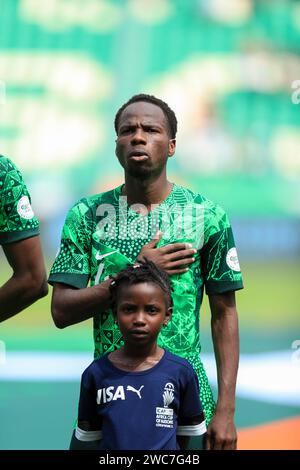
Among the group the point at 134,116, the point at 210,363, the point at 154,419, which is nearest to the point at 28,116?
the point at 210,363

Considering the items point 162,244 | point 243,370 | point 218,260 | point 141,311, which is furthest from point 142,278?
point 243,370

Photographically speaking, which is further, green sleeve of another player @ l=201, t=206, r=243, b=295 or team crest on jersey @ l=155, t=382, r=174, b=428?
green sleeve of another player @ l=201, t=206, r=243, b=295

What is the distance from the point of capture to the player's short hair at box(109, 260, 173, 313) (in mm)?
2480

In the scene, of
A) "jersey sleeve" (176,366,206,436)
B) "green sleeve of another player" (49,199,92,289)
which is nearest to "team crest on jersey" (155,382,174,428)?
"jersey sleeve" (176,366,206,436)

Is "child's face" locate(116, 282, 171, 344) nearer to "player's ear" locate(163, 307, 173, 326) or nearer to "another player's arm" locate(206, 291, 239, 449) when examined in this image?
"player's ear" locate(163, 307, 173, 326)

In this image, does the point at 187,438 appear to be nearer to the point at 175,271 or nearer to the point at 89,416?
the point at 89,416

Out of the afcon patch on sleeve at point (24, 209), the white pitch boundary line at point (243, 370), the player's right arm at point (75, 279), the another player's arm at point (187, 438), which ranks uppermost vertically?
the afcon patch on sleeve at point (24, 209)

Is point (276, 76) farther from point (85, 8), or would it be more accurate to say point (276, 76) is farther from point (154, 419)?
point (154, 419)

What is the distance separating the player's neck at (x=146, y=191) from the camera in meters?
2.69

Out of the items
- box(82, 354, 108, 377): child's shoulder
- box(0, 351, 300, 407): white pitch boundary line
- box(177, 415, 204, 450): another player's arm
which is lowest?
box(0, 351, 300, 407): white pitch boundary line

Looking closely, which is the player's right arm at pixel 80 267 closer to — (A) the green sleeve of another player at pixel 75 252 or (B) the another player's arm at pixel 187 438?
(A) the green sleeve of another player at pixel 75 252

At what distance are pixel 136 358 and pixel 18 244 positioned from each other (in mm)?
454

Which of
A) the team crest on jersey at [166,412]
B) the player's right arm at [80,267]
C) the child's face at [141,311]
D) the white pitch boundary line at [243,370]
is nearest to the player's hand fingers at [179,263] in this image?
the player's right arm at [80,267]
